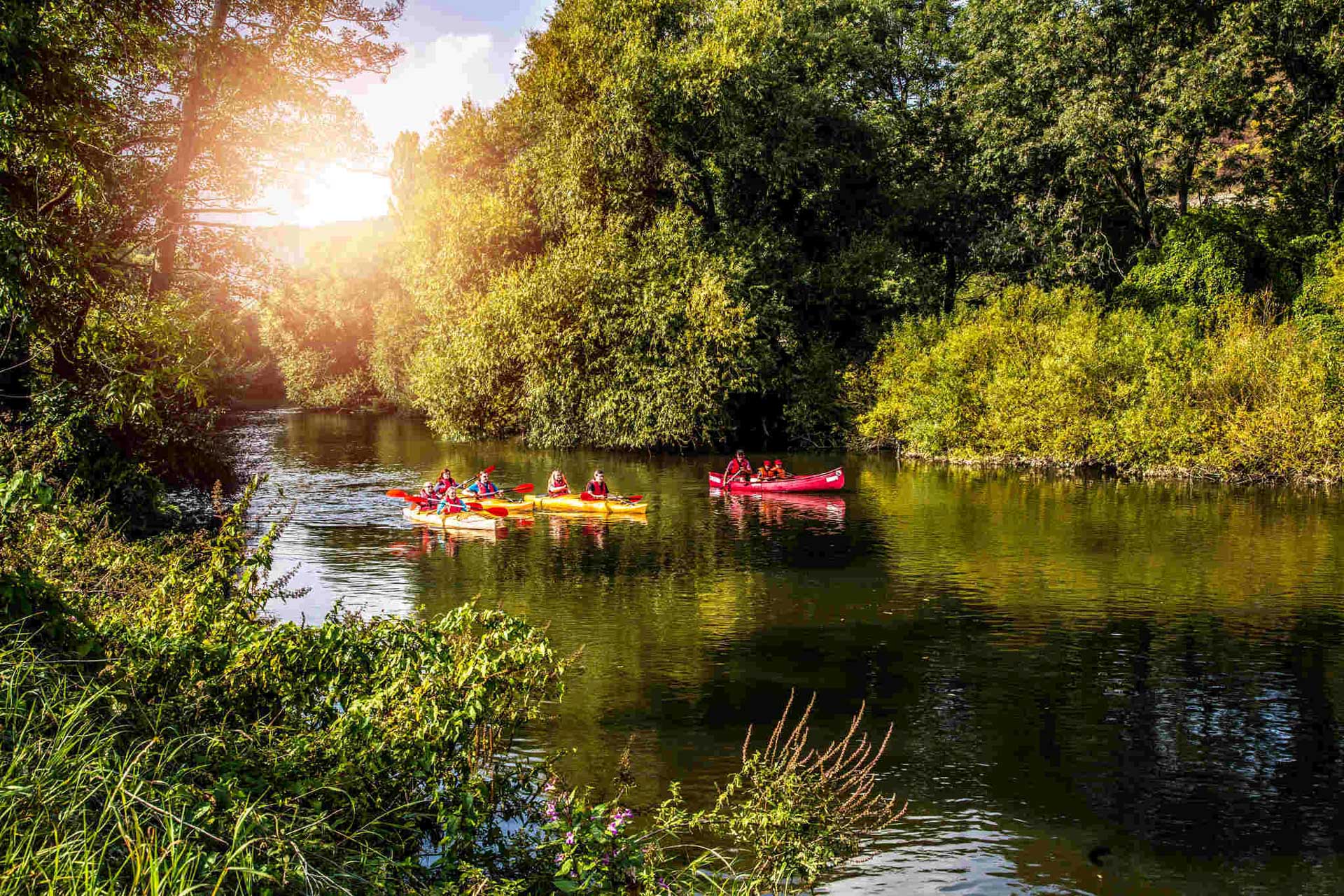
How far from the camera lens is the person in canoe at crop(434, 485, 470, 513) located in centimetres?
2444

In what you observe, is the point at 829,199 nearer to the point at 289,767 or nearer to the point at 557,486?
the point at 557,486

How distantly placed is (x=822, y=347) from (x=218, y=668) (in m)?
36.9

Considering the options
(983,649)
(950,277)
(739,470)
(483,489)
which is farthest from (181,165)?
(950,277)

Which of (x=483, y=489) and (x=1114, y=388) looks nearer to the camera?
(x=483, y=489)

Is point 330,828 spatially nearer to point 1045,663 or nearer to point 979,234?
point 1045,663

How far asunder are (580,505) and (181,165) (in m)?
13.1

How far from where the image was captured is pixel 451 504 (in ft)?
80.7

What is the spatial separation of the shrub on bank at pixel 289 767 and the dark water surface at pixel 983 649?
4.81 feet

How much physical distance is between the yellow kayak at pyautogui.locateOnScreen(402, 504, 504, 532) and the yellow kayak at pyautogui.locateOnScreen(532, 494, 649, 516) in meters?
1.95

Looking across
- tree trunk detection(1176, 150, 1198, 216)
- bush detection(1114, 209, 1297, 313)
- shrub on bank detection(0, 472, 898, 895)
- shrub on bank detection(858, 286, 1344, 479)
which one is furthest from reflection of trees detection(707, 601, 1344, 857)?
tree trunk detection(1176, 150, 1198, 216)

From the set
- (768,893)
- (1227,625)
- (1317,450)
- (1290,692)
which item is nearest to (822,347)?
(1317,450)

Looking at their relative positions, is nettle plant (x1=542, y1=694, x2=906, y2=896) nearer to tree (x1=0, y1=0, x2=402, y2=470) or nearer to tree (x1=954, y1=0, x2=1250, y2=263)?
tree (x1=0, y1=0, x2=402, y2=470)

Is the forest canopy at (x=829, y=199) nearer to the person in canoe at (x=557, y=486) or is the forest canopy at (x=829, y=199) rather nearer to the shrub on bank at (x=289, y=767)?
the person in canoe at (x=557, y=486)

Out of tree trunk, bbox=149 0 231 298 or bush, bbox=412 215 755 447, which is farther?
bush, bbox=412 215 755 447
